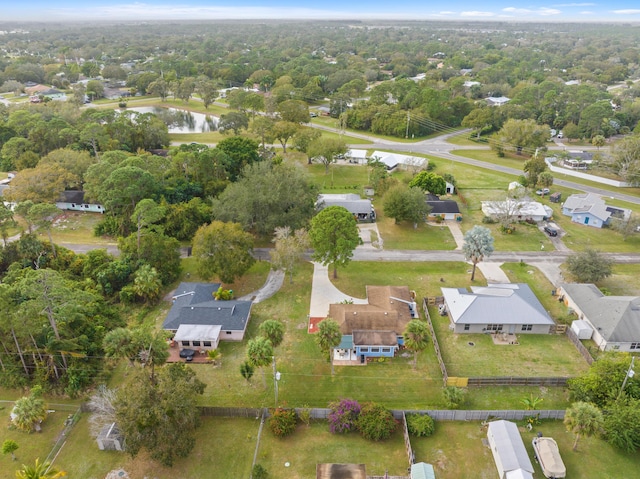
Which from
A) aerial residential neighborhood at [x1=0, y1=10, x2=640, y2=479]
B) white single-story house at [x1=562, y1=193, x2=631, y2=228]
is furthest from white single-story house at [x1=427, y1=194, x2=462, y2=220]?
white single-story house at [x1=562, y1=193, x2=631, y2=228]

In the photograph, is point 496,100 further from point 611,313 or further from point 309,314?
point 309,314

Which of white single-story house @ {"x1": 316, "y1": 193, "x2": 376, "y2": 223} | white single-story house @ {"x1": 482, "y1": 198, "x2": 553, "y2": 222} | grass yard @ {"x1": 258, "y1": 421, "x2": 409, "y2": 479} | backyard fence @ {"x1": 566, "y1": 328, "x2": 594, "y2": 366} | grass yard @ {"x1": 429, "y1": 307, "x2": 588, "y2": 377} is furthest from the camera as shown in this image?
white single-story house @ {"x1": 316, "y1": 193, "x2": 376, "y2": 223}

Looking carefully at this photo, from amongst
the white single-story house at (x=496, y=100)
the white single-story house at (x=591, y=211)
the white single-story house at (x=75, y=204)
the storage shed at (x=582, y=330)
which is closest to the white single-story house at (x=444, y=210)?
Answer: the white single-story house at (x=591, y=211)

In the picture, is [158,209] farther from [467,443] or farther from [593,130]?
[593,130]

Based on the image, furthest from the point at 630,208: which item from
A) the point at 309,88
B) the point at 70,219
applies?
the point at 309,88

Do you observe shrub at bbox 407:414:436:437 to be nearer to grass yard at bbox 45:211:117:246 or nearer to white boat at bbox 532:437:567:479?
white boat at bbox 532:437:567:479

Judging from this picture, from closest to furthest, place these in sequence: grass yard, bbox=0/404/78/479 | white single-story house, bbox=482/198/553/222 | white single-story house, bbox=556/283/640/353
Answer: grass yard, bbox=0/404/78/479 < white single-story house, bbox=556/283/640/353 < white single-story house, bbox=482/198/553/222

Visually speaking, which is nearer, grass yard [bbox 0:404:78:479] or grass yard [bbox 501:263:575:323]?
grass yard [bbox 0:404:78:479]
